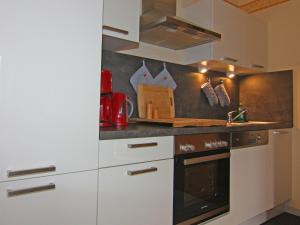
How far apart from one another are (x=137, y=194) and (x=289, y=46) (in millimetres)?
2263

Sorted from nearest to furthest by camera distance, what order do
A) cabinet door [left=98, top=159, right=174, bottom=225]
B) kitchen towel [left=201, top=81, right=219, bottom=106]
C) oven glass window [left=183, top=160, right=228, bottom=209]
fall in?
cabinet door [left=98, top=159, right=174, bottom=225]
oven glass window [left=183, top=160, right=228, bottom=209]
kitchen towel [left=201, top=81, right=219, bottom=106]

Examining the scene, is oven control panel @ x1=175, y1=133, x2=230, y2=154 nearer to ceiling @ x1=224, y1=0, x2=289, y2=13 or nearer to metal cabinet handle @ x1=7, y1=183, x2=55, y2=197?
metal cabinet handle @ x1=7, y1=183, x2=55, y2=197

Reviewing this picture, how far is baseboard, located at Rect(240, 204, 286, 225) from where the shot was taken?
2.07 m

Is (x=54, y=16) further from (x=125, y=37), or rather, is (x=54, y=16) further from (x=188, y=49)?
(x=188, y=49)

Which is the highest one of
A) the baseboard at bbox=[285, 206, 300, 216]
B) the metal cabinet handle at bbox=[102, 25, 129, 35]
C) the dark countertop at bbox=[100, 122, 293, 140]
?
the metal cabinet handle at bbox=[102, 25, 129, 35]

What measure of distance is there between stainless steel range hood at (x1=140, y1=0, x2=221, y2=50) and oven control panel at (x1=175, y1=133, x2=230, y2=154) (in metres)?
0.78

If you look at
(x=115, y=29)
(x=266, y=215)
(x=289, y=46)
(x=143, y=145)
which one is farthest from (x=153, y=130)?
(x=289, y=46)

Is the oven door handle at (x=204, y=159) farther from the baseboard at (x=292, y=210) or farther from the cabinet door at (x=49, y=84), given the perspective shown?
the baseboard at (x=292, y=210)

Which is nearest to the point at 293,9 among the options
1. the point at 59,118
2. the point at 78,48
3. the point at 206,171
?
Answer: the point at 206,171

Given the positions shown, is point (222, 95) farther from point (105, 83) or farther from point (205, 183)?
point (105, 83)

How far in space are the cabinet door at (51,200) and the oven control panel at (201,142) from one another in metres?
0.56

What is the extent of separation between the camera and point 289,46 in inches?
96.9

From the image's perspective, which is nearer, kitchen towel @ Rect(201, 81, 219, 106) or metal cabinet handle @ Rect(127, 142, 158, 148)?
metal cabinet handle @ Rect(127, 142, 158, 148)

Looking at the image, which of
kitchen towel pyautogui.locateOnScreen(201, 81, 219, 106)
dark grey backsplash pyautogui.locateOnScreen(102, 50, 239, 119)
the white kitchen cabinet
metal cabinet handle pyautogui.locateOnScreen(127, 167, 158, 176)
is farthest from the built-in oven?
kitchen towel pyautogui.locateOnScreen(201, 81, 219, 106)
